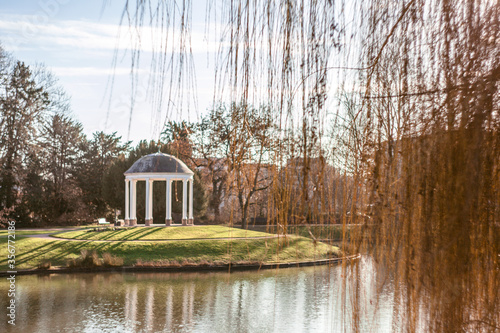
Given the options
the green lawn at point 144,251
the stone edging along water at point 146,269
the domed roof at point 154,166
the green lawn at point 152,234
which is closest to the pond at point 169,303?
the stone edging along water at point 146,269

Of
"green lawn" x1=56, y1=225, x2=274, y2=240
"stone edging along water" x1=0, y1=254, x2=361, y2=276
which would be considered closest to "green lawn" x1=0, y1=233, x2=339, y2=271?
"stone edging along water" x1=0, y1=254, x2=361, y2=276

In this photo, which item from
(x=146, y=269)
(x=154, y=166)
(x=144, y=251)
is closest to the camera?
(x=146, y=269)

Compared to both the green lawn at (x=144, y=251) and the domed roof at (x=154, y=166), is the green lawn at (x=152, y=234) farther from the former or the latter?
the domed roof at (x=154, y=166)

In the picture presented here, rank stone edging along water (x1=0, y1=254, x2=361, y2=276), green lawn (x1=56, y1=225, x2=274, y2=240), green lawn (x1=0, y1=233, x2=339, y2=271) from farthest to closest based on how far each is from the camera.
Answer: green lawn (x1=56, y1=225, x2=274, y2=240)
green lawn (x1=0, y1=233, x2=339, y2=271)
stone edging along water (x1=0, y1=254, x2=361, y2=276)

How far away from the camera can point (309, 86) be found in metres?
1.52

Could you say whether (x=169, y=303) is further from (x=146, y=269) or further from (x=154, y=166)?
(x=154, y=166)

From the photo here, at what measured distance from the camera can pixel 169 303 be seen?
11.0 metres

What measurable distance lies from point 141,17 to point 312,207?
80 centimetres

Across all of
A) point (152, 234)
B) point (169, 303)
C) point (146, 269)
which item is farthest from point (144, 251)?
point (169, 303)

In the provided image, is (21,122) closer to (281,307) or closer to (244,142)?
(281,307)

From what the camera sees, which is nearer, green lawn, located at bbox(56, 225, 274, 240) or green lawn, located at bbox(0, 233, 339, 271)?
green lawn, located at bbox(0, 233, 339, 271)

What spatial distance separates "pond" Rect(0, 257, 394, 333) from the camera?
9188mm

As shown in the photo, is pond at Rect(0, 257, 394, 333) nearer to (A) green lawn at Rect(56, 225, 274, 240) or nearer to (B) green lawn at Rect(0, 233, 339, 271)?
(B) green lawn at Rect(0, 233, 339, 271)

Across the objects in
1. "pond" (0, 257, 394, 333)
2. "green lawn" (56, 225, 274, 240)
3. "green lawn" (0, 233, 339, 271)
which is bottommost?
"pond" (0, 257, 394, 333)
